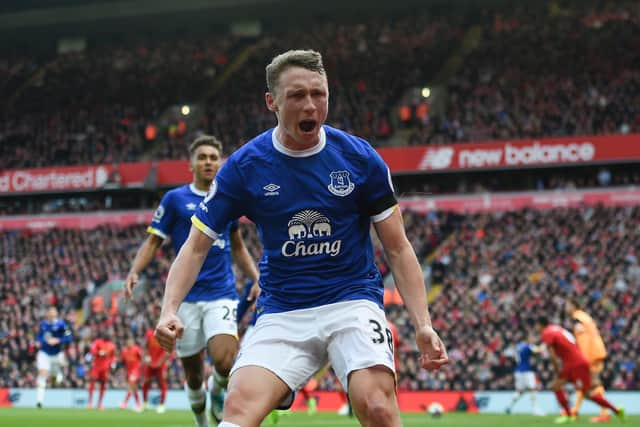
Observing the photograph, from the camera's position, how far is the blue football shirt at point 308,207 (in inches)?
209

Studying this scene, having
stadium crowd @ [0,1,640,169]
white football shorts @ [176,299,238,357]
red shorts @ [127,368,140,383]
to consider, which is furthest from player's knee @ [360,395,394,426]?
stadium crowd @ [0,1,640,169]

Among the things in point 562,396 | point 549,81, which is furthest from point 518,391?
point 549,81

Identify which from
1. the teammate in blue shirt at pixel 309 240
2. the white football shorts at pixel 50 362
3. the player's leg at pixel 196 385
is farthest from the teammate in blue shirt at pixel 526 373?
the teammate in blue shirt at pixel 309 240

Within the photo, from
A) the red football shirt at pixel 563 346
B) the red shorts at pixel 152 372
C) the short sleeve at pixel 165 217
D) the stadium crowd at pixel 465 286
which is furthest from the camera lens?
the stadium crowd at pixel 465 286

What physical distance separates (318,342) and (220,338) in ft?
14.7

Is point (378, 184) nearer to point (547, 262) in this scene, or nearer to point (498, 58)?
point (547, 262)

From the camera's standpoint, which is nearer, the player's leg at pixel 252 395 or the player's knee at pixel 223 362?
the player's leg at pixel 252 395

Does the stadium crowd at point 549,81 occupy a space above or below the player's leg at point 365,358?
below

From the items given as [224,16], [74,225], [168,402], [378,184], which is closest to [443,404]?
[168,402]

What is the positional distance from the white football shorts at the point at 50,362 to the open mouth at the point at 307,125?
19820mm

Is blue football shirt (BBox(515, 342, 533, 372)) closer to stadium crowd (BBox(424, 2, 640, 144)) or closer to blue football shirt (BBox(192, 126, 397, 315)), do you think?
stadium crowd (BBox(424, 2, 640, 144))

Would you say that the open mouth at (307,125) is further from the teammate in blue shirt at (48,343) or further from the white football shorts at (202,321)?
the teammate in blue shirt at (48,343)

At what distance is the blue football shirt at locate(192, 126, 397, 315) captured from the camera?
209 inches

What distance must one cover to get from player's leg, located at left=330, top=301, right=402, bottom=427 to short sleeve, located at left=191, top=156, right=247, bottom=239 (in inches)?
29.9
